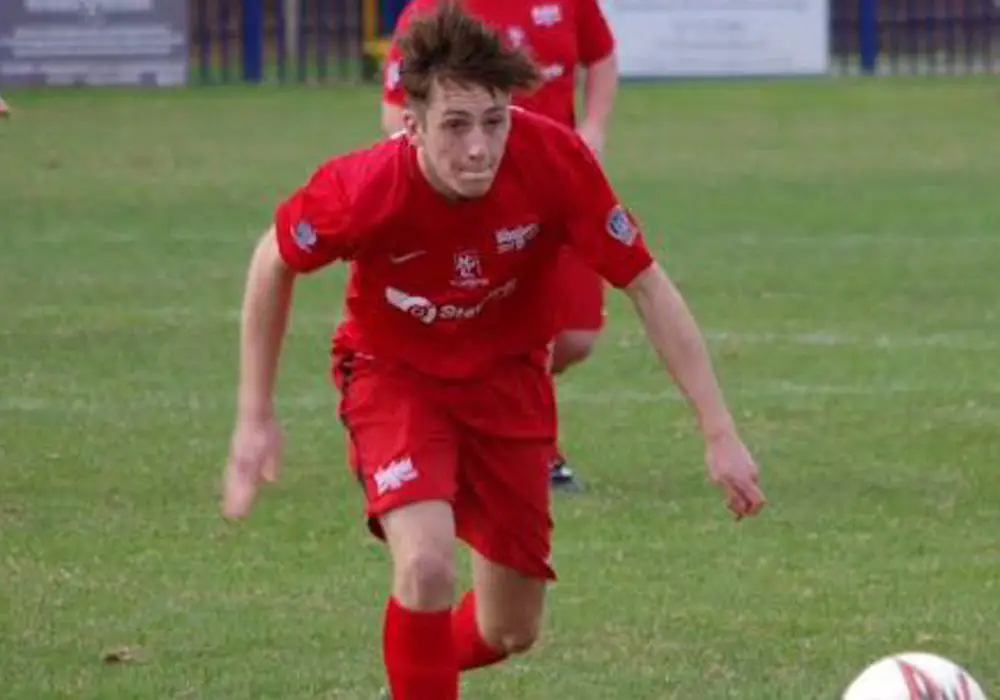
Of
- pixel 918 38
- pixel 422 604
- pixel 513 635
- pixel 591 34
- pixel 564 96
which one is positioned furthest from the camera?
pixel 918 38

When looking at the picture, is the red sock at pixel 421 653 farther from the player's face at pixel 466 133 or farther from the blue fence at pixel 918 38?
the blue fence at pixel 918 38

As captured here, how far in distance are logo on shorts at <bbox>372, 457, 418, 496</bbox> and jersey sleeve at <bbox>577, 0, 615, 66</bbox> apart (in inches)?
147

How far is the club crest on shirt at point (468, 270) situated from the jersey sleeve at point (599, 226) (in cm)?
20

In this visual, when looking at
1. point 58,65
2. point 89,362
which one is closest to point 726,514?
point 89,362

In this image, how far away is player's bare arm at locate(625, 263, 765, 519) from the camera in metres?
5.25

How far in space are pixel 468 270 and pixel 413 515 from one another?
20.5 inches

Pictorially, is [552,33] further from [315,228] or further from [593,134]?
[315,228]

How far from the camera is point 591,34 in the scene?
905 cm

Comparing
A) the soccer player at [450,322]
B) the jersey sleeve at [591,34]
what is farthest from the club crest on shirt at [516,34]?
the soccer player at [450,322]

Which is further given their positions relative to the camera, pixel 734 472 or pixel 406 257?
pixel 406 257

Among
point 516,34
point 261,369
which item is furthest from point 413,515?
point 516,34

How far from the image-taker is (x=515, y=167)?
5473 millimetres

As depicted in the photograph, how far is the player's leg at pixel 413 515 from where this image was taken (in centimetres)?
539

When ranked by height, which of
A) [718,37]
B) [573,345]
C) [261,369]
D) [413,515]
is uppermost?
[261,369]
